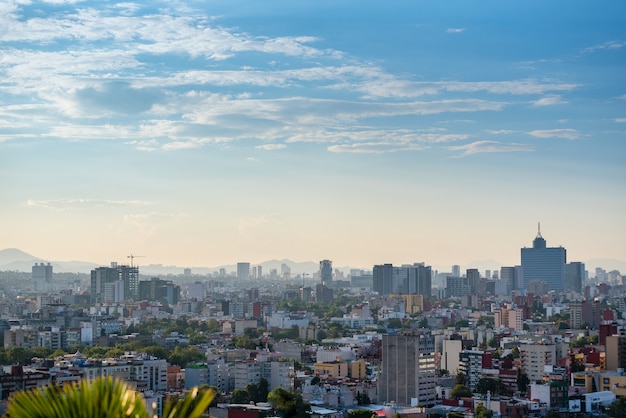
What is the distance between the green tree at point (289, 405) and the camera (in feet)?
54.0

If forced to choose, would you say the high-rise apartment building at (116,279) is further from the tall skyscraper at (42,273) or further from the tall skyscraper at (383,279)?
the tall skyscraper at (42,273)

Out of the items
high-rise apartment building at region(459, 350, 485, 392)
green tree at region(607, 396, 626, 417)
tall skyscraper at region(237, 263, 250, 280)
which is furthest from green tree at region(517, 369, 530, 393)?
tall skyscraper at region(237, 263, 250, 280)

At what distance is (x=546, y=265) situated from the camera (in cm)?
7712

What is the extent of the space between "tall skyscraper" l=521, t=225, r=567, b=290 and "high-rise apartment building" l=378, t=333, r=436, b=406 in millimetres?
57567

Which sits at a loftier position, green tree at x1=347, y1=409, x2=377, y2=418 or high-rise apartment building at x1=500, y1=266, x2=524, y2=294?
high-rise apartment building at x1=500, y1=266, x2=524, y2=294

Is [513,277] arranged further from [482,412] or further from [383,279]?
[482,412]

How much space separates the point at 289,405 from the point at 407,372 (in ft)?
11.9

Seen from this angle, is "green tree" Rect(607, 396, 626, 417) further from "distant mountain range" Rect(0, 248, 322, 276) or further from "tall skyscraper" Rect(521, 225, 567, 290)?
"distant mountain range" Rect(0, 248, 322, 276)

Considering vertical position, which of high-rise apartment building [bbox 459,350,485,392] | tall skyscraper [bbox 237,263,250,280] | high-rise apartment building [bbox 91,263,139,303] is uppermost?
tall skyscraper [bbox 237,263,250,280]

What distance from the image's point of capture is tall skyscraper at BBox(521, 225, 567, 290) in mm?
76812

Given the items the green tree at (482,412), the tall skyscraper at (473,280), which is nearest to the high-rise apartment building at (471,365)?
the green tree at (482,412)

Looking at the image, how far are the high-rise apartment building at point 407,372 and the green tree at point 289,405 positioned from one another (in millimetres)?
2265

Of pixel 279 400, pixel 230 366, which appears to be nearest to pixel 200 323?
pixel 230 366

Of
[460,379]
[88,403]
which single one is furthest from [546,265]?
[88,403]
